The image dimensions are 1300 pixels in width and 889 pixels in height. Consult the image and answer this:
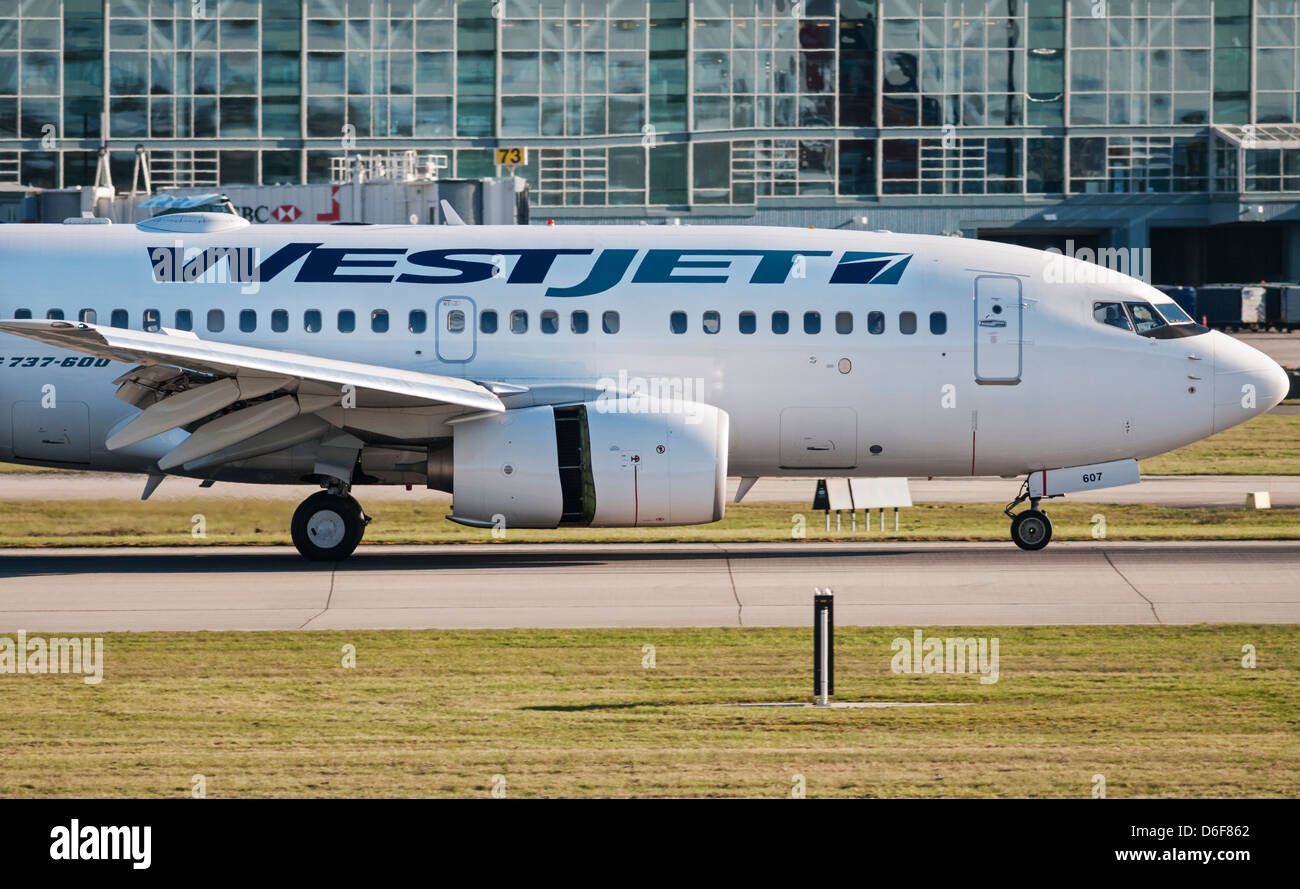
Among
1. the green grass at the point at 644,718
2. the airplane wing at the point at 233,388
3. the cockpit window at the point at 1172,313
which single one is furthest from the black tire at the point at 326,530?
the cockpit window at the point at 1172,313

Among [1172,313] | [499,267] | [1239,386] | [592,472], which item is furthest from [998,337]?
[499,267]

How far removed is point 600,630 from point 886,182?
6092 centimetres

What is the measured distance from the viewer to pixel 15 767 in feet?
36.9

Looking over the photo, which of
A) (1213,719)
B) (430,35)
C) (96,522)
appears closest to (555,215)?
(430,35)

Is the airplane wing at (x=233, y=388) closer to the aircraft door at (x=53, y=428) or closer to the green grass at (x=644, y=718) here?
the aircraft door at (x=53, y=428)

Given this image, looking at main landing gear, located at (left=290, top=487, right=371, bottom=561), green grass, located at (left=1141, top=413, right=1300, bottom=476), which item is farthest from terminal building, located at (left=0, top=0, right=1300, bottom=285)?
main landing gear, located at (left=290, top=487, right=371, bottom=561)

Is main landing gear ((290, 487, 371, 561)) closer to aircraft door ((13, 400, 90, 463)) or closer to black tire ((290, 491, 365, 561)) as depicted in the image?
black tire ((290, 491, 365, 561))

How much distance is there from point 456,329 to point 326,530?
10.2ft

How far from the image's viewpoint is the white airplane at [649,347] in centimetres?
2195

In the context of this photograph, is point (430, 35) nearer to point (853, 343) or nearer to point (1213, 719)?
point (853, 343)

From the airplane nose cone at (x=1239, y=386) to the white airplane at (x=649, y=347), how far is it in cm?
3

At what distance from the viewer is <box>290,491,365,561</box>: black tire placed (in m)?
21.9

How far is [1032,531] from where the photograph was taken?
2269 cm

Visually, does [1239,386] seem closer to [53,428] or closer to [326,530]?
[326,530]
